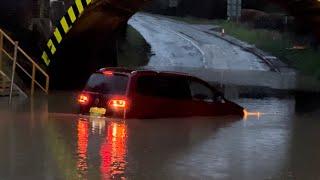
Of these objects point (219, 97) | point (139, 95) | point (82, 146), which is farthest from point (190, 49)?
point (82, 146)

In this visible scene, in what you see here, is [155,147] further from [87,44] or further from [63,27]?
[87,44]

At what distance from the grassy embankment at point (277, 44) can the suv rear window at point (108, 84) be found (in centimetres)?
2431

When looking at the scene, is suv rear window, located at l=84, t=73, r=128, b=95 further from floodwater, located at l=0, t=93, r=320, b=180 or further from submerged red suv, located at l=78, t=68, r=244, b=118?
floodwater, located at l=0, t=93, r=320, b=180

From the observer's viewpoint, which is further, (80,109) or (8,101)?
(8,101)

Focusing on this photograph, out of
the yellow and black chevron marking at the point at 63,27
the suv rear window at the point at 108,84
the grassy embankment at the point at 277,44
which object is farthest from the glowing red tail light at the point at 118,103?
the grassy embankment at the point at 277,44

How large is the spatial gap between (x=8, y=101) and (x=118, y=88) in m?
6.14

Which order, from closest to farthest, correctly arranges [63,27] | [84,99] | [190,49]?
[84,99] < [63,27] < [190,49]

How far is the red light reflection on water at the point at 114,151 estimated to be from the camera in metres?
10.9

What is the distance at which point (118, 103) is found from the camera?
16.8 m

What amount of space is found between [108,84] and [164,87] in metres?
1.34

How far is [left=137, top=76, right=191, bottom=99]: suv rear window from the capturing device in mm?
17047

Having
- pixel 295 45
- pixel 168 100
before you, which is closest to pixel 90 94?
pixel 168 100

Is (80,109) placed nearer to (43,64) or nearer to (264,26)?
(43,64)

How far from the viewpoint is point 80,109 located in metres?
17.8
